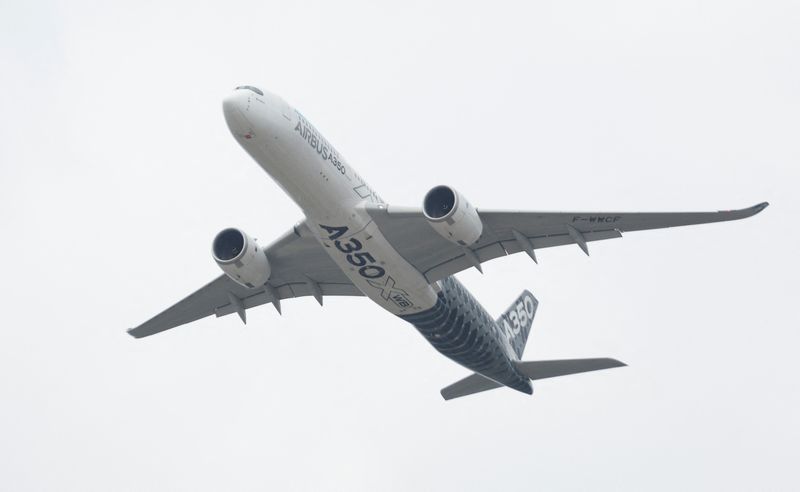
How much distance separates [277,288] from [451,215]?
9.64 m

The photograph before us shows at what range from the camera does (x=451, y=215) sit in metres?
30.8

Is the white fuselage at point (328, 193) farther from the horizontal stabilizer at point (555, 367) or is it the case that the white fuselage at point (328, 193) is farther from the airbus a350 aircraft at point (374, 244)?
the horizontal stabilizer at point (555, 367)

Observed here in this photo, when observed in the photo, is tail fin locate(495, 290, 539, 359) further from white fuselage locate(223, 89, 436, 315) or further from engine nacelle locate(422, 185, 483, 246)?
engine nacelle locate(422, 185, 483, 246)

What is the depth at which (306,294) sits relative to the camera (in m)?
38.0

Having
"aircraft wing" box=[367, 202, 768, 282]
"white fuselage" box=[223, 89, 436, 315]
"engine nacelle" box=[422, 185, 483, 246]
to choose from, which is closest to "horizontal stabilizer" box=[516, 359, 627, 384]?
"aircraft wing" box=[367, 202, 768, 282]

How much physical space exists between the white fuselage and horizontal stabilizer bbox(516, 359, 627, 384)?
6.75 meters

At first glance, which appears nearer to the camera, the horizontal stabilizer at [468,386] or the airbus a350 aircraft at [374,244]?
the airbus a350 aircraft at [374,244]

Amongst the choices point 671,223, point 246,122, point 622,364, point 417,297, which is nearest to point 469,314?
point 417,297

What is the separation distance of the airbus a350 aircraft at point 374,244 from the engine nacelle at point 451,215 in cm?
3

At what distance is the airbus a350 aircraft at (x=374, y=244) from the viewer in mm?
30547

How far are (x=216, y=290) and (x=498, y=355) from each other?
10.7 metres

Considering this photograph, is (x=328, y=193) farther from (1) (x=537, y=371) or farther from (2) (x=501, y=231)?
(1) (x=537, y=371)

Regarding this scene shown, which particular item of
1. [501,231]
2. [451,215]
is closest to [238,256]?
[451,215]

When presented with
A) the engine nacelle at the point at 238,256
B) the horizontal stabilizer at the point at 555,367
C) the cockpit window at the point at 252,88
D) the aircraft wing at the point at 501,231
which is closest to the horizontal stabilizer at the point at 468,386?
the horizontal stabilizer at the point at 555,367
